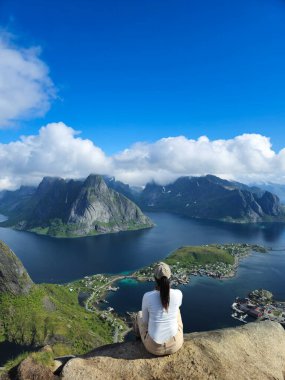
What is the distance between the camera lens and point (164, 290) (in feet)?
38.0

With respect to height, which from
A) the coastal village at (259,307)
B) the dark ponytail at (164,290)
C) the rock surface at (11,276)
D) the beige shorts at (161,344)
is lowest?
the coastal village at (259,307)

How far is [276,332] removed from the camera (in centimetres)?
1498

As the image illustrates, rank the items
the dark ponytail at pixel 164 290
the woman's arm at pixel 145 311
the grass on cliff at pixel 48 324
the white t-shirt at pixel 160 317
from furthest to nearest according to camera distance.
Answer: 1. the grass on cliff at pixel 48 324
2. the woman's arm at pixel 145 311
3. the white t-shirt at pixel 160 317
4. the dark ponytail at pixel 164 290

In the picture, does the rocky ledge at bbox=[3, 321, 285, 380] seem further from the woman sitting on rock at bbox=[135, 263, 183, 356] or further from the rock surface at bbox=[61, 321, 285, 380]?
the woman sitting on rock at bbox=[135, 263, 183, 356]

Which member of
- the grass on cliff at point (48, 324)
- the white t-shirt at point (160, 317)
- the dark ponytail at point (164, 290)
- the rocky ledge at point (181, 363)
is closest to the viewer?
the rocky ledge at point (181, 363)

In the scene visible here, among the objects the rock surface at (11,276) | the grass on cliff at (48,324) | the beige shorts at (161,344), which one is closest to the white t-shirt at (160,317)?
the beige shorts at (161,344)

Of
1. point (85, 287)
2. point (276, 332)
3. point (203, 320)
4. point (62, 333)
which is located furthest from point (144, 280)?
point (276, 332)

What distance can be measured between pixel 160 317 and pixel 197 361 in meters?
2.24

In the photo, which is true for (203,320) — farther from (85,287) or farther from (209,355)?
(209,355)

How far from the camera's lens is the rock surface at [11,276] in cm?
11631

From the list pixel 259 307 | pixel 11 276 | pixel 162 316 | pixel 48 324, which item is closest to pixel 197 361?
pixel 162 316

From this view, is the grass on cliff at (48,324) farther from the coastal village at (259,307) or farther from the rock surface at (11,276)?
the coastal village at (259,307)

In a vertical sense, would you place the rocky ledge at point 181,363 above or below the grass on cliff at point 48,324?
above

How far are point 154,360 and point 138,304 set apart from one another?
140390mm
